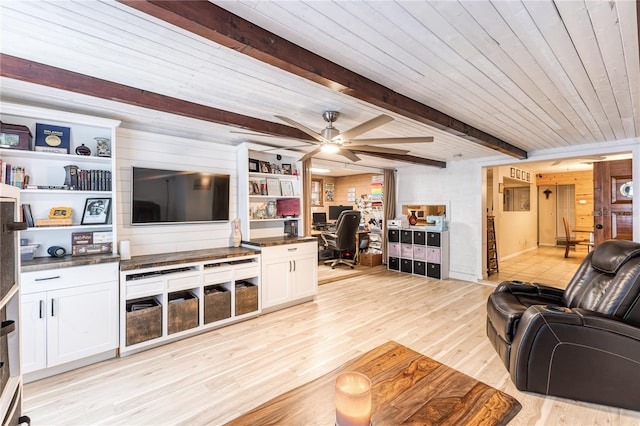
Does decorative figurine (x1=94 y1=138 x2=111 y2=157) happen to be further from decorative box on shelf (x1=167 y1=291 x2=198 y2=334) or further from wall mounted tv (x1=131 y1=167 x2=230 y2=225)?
decorative box on shelf (x1=167 y1=291 x2=198 y2=334)

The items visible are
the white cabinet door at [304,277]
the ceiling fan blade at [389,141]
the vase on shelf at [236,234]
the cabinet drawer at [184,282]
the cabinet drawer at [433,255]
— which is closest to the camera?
the ceiling fan blade at [389,141]

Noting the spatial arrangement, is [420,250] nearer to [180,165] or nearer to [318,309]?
[318,309]

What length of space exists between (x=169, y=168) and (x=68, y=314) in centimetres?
174

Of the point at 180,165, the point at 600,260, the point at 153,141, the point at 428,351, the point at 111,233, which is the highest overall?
the point at 153,141

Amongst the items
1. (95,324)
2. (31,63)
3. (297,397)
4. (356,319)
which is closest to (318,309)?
(356,319)

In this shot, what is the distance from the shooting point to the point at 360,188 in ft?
25.5

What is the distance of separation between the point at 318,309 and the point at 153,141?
288 cm

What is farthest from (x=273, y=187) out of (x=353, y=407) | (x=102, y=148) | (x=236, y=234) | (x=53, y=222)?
(x=353, y=407)

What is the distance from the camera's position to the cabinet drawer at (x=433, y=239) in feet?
18.4

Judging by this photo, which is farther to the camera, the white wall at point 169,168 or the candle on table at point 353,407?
the white wall at point 169,168

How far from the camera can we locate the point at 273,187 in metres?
4.29

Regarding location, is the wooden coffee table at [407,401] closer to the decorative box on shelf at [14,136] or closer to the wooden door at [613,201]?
the decorative box on shelf at [14,136]

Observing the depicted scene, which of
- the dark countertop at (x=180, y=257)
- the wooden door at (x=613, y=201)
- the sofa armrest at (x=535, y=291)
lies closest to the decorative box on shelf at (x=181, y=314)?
the dark countertop at (x=180, y=257)

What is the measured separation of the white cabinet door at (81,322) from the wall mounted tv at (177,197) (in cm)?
86
